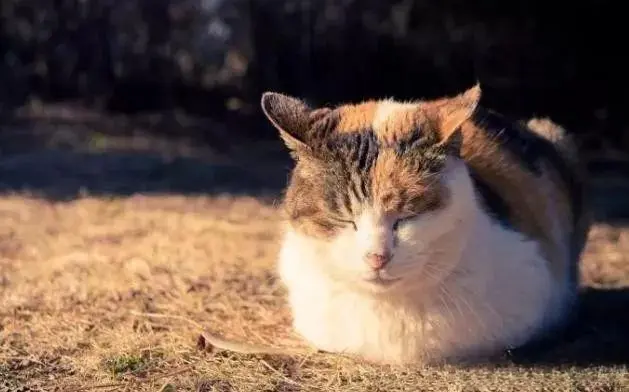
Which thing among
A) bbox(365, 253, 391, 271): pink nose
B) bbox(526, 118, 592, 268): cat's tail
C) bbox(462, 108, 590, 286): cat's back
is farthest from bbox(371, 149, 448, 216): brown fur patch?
bbox(526, 118, 592, 268): cat's tail

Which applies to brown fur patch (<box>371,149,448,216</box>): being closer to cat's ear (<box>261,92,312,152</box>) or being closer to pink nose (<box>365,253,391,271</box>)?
pink nose (<box>365,253,391,271</box>)

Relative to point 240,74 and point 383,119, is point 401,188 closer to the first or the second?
point 383,119

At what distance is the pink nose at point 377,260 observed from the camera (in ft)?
7.94

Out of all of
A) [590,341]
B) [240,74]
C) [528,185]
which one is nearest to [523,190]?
[528,185]

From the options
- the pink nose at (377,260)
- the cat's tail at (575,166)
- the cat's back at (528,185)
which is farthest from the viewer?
the cat's tail at (575,166)

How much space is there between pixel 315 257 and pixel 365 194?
271mm

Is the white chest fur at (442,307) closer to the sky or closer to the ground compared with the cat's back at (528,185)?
closer to the ground

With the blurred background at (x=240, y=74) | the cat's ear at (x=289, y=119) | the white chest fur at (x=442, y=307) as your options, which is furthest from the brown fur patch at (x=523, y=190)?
the blurred background at (x=240, y=74)

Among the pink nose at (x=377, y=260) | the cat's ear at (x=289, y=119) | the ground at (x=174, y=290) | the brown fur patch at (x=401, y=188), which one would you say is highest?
the cat's ear at (x=289, y=119)

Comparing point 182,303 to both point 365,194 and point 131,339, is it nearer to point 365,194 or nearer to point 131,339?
point 131,339

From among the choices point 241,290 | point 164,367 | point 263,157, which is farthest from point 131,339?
point 263,157

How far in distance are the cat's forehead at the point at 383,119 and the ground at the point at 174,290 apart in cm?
67

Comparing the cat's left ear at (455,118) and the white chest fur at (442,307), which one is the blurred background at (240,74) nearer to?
the white chest fur at (442,307)

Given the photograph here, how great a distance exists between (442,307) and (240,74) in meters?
4.12
